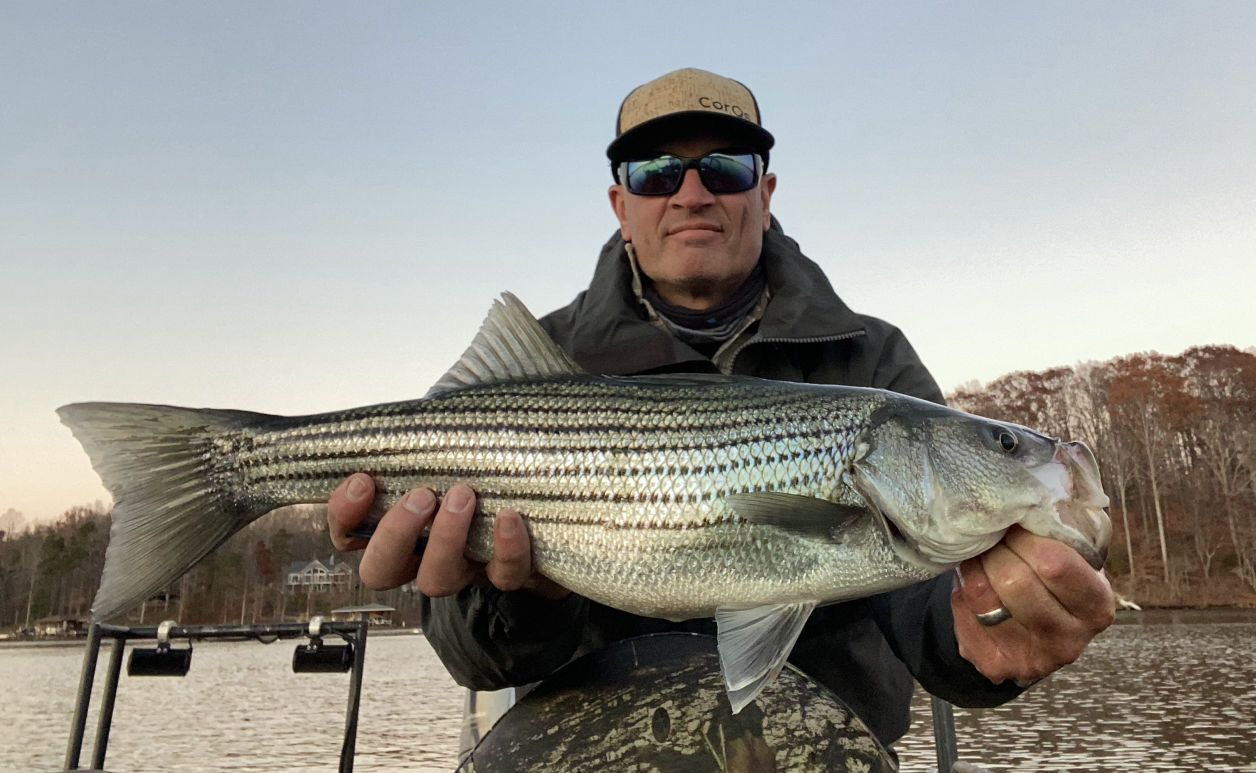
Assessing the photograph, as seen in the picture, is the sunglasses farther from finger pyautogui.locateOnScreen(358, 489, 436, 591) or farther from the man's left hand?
the man's left hand

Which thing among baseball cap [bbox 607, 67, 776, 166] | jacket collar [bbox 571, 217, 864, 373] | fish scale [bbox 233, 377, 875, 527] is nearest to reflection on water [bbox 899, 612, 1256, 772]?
jacket collar [bbox 571, 217, 864, 373]

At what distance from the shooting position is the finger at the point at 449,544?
311 cm

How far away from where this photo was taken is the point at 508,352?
365cm

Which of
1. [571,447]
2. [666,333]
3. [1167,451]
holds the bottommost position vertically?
[571,447]

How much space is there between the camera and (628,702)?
136 inches

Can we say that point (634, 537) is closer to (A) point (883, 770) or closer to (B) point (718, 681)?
(B) point (718, 681)

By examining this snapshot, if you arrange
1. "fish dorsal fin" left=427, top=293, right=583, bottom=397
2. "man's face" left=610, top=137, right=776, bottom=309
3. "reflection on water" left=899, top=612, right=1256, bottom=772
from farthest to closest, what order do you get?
"reflection on water" left=899, top=612, right=1256, bottom=772
"man's face" left=610, top=137, right=776, bottom=309
"fish dorsal fin" left=427, top=293, right=583, bottom=397

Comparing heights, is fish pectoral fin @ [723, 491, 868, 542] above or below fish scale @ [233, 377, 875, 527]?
below

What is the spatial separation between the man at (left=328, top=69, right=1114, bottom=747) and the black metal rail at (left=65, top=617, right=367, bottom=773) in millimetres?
3424

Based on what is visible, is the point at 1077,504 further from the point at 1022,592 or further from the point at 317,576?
the point at 317,576

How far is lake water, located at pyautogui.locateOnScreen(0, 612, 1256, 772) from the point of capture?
18266 mm

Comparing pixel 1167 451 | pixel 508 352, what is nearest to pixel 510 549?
pixel 508 352

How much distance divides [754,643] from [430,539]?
4.12ft

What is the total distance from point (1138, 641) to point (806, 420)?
41703mm
